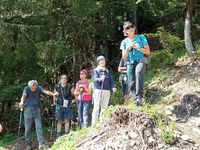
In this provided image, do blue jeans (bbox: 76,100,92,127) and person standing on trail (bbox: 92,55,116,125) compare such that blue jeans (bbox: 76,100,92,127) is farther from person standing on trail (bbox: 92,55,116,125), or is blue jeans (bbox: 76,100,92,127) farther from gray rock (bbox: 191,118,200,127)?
gray rock (bbox: 191,118,200,127)

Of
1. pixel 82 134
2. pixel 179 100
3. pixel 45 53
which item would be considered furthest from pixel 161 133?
pixel 45 53

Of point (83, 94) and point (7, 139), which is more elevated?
point (83, 94)

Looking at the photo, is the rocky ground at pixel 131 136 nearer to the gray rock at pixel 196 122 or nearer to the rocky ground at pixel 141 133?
the rocky ground at pixel 141 133

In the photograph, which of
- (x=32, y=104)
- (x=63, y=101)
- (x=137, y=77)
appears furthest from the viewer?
(x=63, y=101)

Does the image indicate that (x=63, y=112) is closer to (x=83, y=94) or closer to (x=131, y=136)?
(x=83, y=94)

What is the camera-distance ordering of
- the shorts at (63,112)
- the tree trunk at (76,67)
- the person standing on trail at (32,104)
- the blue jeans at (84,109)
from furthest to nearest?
1. the tree trunk at (76,67)
2. the shorts at (63,112)
3. the person standing on trail at (32,104)
4. the blue jeans at (84,109)

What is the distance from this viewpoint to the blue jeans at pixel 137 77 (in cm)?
845

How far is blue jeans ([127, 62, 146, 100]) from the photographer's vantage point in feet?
27.7

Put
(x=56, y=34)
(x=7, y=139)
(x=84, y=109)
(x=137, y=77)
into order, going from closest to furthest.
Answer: (x=137, y=77) → (x=84, y=109) → (x=7, y=139) → (x=56, y=34)

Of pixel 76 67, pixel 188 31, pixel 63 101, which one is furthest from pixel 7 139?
pixel 188 31

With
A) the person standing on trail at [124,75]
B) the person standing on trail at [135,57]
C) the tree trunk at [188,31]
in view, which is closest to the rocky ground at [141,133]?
the person standing on trail at [135,57]

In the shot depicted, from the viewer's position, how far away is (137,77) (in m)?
8.48

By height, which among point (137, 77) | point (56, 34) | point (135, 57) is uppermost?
point (56, 34)

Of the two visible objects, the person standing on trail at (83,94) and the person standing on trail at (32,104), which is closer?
the person standing on trail at (83,94)
